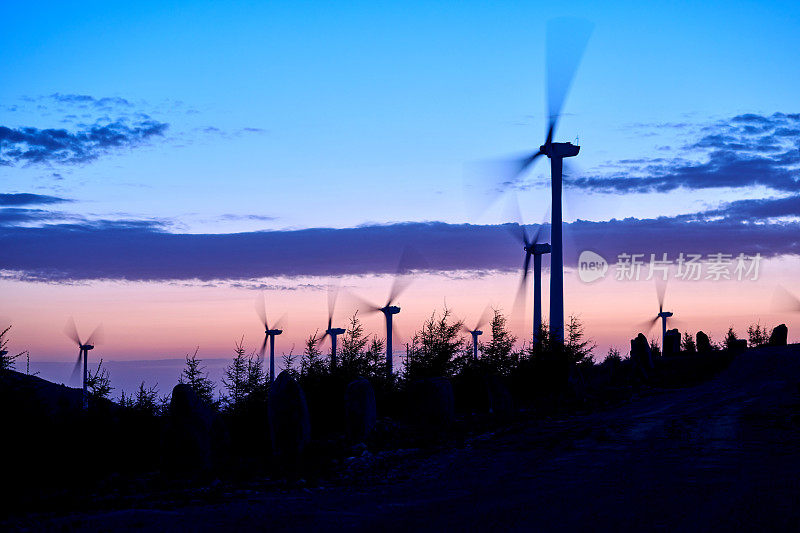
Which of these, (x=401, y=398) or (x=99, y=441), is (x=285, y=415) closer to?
(x=99, y=441)

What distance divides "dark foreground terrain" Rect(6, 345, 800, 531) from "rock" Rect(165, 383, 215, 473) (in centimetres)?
421

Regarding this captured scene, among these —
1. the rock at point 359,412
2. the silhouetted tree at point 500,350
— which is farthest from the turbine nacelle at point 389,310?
the rock at point 359,412

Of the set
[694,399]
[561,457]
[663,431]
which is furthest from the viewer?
[694,399]

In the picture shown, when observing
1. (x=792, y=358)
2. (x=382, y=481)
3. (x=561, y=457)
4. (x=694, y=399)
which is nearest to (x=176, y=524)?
(x=382, y=481)

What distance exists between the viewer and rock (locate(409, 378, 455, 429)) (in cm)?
2264

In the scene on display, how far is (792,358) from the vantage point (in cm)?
4259

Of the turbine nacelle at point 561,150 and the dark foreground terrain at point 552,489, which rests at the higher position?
the turbine nacelle at point 561,150

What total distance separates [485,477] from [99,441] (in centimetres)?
1265

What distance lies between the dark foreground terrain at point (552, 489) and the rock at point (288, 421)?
2841 mm

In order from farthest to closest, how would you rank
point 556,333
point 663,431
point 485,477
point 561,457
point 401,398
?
point 556,333, point 401,398, point 663,431, point 561,457, point 485,477

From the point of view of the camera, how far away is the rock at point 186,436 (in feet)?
60.8

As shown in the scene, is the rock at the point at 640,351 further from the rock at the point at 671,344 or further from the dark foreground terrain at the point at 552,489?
the rock at the point at 671,344

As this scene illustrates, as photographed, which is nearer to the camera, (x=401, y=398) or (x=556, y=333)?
(x=401, y=398)

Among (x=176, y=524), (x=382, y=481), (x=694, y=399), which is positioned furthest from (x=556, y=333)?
(x=176, y=524)
